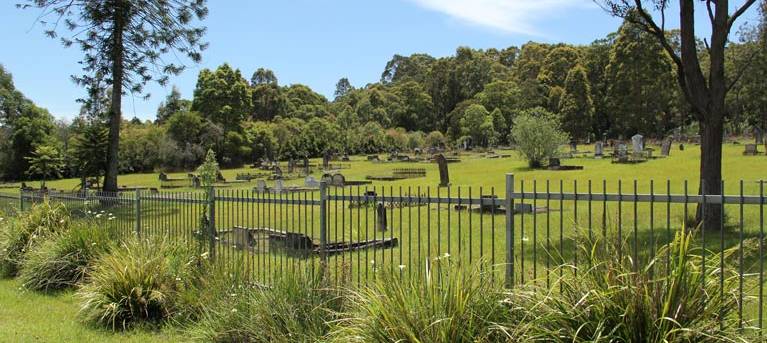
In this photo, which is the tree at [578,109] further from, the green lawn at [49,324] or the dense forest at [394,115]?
the green lawn at [49,324]

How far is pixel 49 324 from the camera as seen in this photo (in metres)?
8.42

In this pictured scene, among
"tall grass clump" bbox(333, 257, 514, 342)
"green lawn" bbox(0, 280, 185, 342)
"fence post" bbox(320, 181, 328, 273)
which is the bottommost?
"green lawn" bbox(0, 280, 185, 342)

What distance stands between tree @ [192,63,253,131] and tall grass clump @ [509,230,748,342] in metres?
70.9

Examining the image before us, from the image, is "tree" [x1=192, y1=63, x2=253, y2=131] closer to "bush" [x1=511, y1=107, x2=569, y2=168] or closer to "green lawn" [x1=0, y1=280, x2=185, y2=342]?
"bush" [x1=511, y1=107, x2=569, y2=168]

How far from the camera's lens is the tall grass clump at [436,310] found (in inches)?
196

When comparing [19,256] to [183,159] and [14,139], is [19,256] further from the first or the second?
[14,139]

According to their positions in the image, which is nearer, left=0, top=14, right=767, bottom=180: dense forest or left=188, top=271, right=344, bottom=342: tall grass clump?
left=188, top=271, right=344, bottom=342: tall grass clump

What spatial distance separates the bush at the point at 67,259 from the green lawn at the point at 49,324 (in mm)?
321

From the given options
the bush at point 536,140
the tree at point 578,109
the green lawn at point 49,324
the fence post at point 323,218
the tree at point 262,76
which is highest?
the tree at point 262,76

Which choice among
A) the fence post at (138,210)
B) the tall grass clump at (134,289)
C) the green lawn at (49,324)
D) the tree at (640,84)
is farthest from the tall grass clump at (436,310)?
the tree at (640,84)

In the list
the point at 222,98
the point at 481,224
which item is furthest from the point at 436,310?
the point at 222,98

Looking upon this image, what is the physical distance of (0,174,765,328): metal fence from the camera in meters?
5.36

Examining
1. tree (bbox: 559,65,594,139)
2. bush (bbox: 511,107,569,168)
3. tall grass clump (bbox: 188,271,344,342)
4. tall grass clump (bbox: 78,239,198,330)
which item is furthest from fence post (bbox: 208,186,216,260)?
tree (bbox: 559,65,594,139)

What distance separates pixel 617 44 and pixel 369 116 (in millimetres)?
46284
